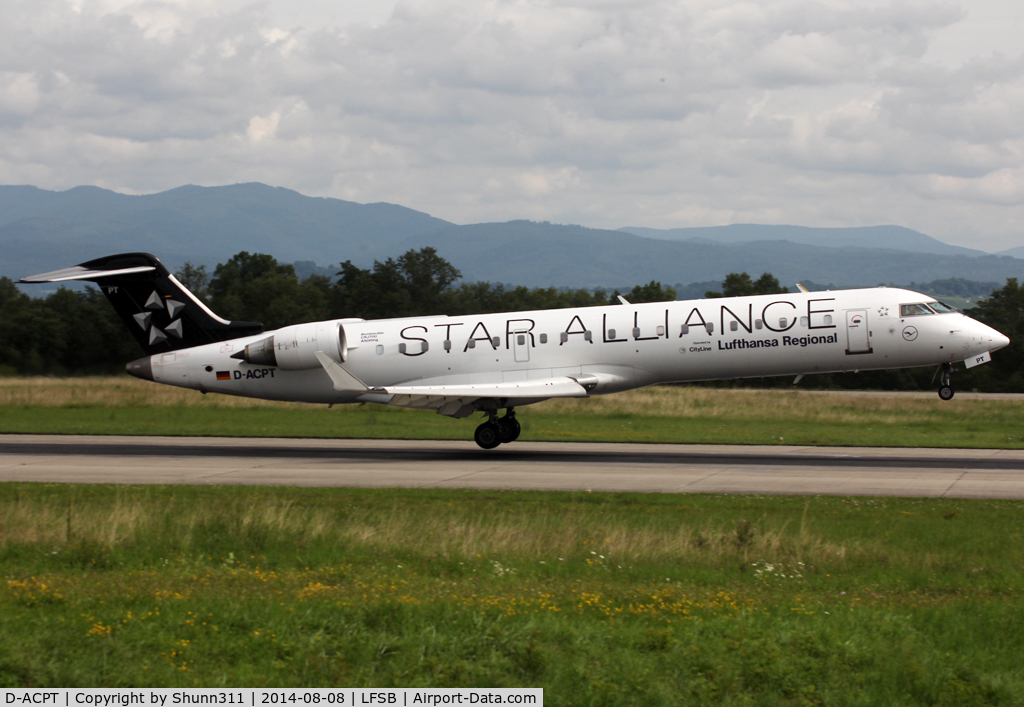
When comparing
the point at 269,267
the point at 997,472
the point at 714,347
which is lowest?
the point at 997,472

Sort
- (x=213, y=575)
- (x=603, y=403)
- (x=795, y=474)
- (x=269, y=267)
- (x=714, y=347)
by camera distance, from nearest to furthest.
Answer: (x=213, y=575), (x=795, y=474), (x=714, y=347), (x=603, y=403), (x=269, y=267)

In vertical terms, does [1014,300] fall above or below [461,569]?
above

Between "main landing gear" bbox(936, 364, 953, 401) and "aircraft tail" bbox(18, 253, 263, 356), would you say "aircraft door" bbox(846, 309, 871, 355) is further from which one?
"aircraft tail" bbox(18, 253, 263, 356)

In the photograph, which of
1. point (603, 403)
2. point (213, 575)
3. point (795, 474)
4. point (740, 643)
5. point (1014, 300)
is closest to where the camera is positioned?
point (740, 643)

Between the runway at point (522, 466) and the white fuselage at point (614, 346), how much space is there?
2150 mm

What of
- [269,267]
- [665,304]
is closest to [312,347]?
[665,304]

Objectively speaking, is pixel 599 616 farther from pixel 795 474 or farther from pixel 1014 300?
pixel 1014 300

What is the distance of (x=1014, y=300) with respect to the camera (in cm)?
7312

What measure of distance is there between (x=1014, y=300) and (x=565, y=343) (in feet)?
193

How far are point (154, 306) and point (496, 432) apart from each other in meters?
11.5

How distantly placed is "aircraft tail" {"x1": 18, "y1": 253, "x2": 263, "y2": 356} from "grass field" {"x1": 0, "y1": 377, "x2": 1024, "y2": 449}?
4428 mm

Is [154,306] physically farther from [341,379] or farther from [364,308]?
[364,308]
